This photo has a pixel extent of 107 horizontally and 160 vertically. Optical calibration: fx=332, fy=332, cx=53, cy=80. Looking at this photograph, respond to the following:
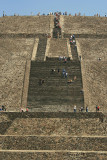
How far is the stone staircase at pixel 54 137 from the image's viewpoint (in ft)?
69.4

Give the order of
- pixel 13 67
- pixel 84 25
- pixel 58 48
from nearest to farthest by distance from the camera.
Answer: pixel 13 67 → pixel 58 48 → pixel 84 25

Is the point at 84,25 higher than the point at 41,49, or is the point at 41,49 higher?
the point at 84,25

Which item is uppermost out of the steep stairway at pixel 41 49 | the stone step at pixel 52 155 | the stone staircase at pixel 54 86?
the steep stairway at pixel 41 49

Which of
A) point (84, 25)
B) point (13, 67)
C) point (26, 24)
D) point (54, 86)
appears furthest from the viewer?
point (26, 24)

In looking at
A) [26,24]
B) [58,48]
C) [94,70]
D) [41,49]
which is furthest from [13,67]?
[26,24]

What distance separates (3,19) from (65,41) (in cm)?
1543

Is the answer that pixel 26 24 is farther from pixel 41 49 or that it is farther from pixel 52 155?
pixel 52 155

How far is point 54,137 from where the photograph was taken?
916 inches

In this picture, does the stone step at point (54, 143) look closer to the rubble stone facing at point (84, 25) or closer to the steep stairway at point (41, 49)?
the steep stairway at point (41, 49)

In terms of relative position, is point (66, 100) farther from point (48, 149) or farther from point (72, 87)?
point (48, 149)

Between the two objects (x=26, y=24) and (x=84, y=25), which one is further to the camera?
(x=26, y=24)

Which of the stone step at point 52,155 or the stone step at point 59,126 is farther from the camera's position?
the stone step at point 59,126

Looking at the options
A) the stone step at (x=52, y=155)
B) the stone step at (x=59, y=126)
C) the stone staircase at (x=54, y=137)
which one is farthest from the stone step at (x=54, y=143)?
the stone step at (x=59, y=126)

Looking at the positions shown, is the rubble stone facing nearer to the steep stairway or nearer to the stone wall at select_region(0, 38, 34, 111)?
the steep stairway
